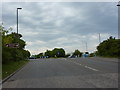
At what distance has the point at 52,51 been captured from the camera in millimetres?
178125

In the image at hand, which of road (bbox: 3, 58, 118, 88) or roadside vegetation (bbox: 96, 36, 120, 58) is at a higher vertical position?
roadside vegetation (bbox: 96, 36, 120, 58)

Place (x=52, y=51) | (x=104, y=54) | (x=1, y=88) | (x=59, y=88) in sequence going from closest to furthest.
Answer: (x=59, y=88), (x=1, y=88), (x=104, y=54), (x=52, y=51)

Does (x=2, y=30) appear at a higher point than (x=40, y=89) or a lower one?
higher

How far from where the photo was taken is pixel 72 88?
36.6 feet

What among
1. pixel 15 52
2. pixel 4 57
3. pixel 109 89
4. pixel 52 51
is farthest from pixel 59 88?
pixel 52 51

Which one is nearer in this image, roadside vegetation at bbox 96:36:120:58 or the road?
the road

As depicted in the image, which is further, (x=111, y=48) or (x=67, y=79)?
(x=111, y=48)

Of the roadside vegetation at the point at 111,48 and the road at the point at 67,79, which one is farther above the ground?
the roadside vegetation at the point at 111,48

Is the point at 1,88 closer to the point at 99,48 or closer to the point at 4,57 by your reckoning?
the point at 4,57

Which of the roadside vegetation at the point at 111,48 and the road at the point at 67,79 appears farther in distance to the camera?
the roadside vegetation at the point at 111,48

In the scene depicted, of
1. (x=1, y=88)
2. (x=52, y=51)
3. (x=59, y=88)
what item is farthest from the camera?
(x=52, y=51)

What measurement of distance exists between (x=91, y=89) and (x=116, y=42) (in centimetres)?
5590

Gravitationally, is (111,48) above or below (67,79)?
above

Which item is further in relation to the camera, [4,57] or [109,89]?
[4,57]
